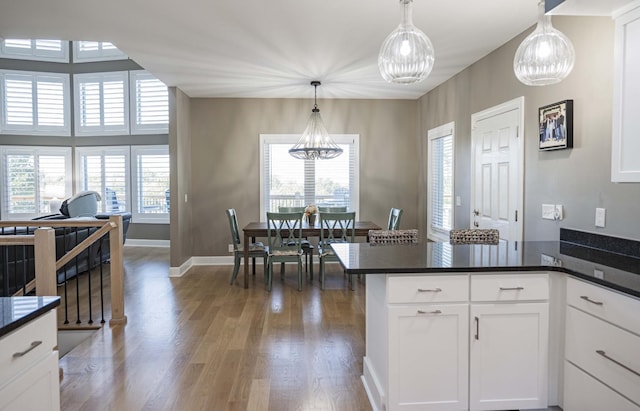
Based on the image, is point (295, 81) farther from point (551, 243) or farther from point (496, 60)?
point (551, 243)

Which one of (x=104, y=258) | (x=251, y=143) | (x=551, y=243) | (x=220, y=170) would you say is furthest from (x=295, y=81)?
(x=104, y=258)

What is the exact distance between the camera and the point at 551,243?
2955 mm

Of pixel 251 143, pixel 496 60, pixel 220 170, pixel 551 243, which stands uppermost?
pixel 496 60

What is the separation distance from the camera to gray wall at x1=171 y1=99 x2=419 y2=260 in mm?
6465

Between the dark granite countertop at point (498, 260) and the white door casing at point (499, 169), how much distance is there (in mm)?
845

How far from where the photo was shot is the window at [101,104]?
28.9 feet

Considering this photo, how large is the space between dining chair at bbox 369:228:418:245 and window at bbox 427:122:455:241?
2236mm

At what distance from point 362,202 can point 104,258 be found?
13.9 ft

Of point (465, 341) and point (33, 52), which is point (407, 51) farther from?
point (33, 52)

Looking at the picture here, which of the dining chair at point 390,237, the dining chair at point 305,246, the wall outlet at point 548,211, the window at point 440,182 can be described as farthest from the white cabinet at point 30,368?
the window at point 440,182

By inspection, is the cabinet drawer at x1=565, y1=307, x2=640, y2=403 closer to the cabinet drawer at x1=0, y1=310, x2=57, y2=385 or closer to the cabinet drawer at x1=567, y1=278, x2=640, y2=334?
the cabinet drawer at x1=567, y1=278, x2=640, y2=334

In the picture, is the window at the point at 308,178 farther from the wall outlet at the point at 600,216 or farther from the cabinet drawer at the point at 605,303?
the cabinet drawer at the point at 605,303

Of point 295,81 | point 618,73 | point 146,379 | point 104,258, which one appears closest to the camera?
point 618,73

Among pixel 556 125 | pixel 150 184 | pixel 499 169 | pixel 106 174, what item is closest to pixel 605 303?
pixel 556 125
